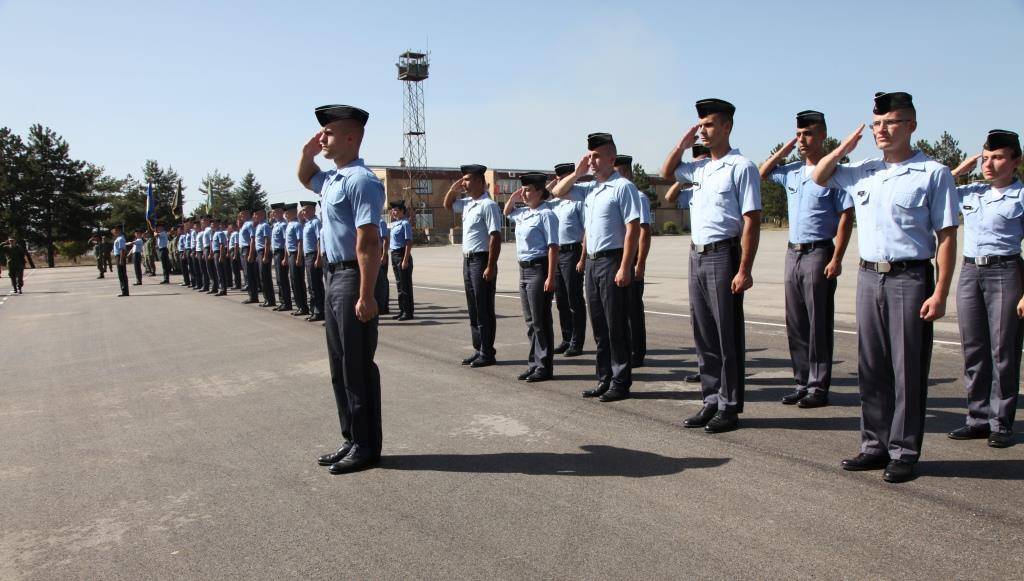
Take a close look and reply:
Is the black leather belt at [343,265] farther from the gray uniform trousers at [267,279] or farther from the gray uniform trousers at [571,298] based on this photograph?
the gray uniform trousers at [267,279]

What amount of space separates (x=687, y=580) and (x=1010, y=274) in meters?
3.64

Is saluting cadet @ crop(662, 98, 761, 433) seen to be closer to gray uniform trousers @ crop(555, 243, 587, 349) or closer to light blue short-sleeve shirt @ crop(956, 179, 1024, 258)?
light blue short-sleeve shirt @ crop(956, 179, 1024, 258)

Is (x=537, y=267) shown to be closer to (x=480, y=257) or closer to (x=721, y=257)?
(x=480, y=257)

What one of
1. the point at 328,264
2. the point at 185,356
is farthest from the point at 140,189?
the point at 328,264

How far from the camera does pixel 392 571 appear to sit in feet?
10.7

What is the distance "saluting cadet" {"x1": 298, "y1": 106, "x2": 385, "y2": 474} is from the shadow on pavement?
0.32m

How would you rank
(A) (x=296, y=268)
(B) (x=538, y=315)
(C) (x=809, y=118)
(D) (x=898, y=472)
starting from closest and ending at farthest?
(D) (x=898, y=472), (C) (x=809, y=118), (B) (x=538, y=315), (A) (x=296, y=268)

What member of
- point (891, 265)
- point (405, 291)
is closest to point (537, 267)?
point (891, 265)

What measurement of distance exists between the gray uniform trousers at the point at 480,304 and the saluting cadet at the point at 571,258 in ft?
2.87

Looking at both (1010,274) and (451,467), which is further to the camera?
(1010,274)

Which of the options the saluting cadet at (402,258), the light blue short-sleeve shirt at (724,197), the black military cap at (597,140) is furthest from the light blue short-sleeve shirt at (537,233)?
the saluting cadet at (402,258)

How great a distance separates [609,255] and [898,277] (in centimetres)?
263

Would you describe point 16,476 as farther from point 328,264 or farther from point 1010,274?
point 1010,274

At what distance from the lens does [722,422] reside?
5312 mm
